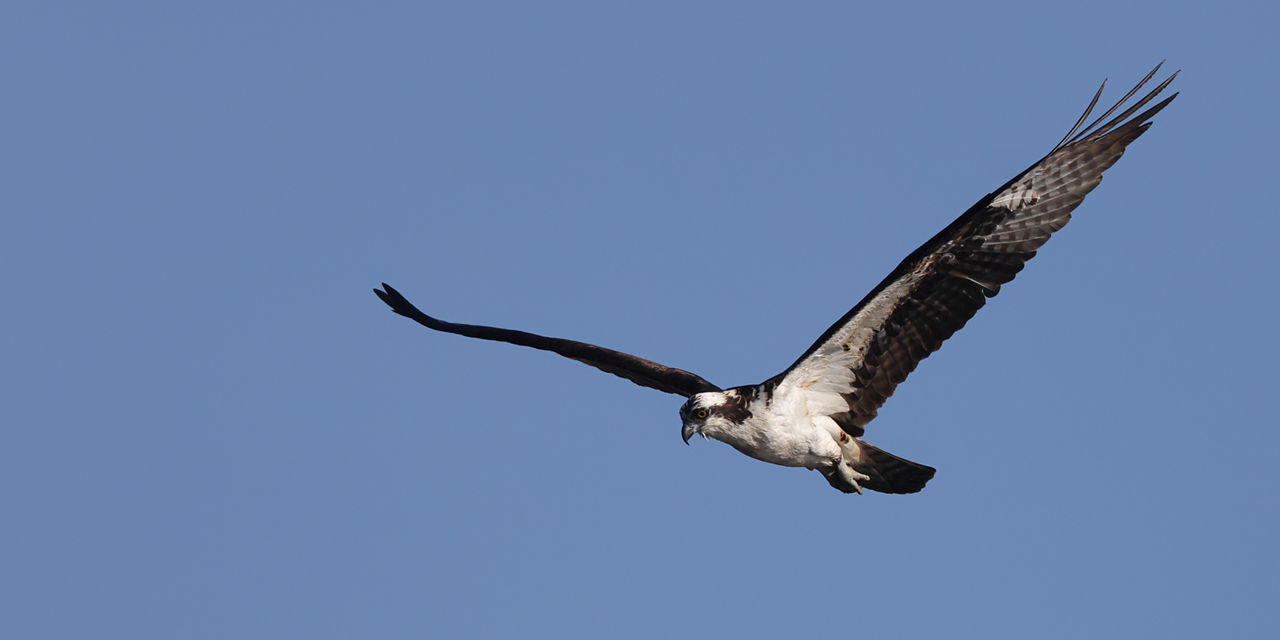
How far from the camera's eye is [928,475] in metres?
12.5

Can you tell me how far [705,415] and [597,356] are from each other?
257 cm

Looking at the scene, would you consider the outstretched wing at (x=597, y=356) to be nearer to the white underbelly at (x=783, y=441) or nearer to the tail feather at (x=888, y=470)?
the white underbelly at (x=783, y=441)

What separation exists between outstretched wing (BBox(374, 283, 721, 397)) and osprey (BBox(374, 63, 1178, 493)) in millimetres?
1358

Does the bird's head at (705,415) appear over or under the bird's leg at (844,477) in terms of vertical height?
over

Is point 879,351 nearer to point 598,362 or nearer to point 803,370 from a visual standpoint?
point 803,370

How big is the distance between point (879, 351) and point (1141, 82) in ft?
10.0

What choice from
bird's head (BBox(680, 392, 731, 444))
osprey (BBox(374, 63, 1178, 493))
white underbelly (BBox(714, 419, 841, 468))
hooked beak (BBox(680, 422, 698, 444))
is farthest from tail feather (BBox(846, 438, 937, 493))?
hooked beak (BBox(680, 422, 698, 444))

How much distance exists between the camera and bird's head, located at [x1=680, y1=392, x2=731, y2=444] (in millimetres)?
11938

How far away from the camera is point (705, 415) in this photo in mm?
11938

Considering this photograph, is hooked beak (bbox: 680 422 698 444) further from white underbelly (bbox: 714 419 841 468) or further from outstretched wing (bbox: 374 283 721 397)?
outstretched wing (bbox: 374 283 721 397)

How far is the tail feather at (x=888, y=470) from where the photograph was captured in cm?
1247

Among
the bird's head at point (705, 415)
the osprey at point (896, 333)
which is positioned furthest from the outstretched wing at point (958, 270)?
the bird's head at point (705, 415)

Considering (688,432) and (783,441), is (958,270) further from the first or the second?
(688,432)

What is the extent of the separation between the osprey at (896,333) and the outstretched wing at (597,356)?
136 cm
